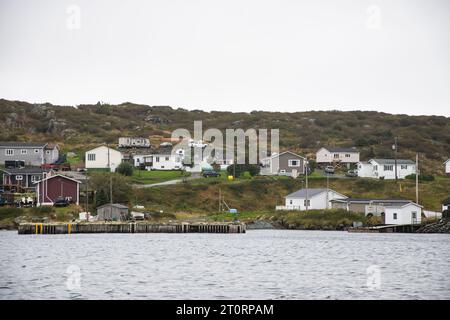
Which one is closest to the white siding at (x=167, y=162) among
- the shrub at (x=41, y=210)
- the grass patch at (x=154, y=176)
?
the grass patch at (x=154, y=176)

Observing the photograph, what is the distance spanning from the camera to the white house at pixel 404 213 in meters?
93.4

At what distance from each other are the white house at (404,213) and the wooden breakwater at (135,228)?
54.0ft

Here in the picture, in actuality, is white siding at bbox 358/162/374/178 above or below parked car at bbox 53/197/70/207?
above

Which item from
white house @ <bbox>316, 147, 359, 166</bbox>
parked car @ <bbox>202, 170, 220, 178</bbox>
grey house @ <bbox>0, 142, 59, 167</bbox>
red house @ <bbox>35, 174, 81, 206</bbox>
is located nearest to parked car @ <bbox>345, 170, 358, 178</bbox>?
white house @ <bbox>316, 147, 359, 166</bbox>

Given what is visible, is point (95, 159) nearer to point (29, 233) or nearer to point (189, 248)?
point (29, 233)

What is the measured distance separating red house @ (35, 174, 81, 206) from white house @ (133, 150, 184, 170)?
29.7 meters

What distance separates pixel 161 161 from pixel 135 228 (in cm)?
3950

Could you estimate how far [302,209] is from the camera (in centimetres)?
10450

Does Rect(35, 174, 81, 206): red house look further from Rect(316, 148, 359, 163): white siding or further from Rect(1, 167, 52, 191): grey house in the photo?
Rect(316, 148, 359, 163): white siding

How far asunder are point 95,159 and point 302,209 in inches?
1489

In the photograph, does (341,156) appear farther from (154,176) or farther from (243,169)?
(154,176)

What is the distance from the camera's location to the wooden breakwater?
91062 mm

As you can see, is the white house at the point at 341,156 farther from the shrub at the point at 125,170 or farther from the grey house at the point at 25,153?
the grey house at the point at 25,153

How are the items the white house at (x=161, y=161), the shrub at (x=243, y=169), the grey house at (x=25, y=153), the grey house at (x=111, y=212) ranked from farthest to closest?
1. the white house at (x=161, y=161)
2. the grey house at (x=25, y=153)
3. the shrub at (x=243, y=169)
4. the grey house at (x=111, y=212)
